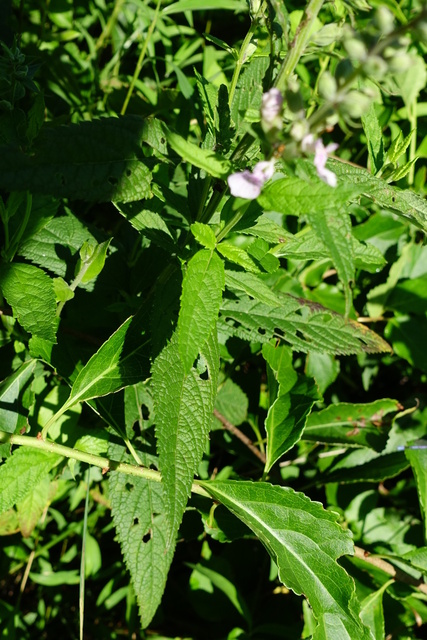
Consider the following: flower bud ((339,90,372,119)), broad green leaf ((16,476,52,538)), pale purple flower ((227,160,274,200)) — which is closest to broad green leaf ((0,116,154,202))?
pale purple flower ((227,160,274,200))

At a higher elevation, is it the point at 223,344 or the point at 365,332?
the point at 365,332

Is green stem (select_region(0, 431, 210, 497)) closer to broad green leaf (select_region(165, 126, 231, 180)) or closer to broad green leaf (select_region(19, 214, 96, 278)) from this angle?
broad green leaf (select_region(19, 214, 96, 278))

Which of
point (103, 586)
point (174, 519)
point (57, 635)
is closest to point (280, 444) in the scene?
point (174, 519)

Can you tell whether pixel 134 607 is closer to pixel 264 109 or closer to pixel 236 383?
pixel 236 383

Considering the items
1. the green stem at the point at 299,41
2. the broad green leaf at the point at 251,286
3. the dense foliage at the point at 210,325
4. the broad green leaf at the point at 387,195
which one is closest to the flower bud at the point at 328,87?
the dense foliage at the point at 210,325

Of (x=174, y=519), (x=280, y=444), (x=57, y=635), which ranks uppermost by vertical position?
(x=174, y=519)
